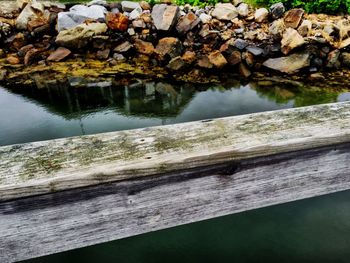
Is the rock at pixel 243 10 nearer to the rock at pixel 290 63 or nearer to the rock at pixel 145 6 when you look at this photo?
the rock at pixel 290 63

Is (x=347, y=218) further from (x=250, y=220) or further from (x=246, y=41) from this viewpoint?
(x=246, y=41)

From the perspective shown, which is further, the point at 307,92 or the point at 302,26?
the point at 302,26

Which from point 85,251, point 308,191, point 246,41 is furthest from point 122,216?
point 246,41

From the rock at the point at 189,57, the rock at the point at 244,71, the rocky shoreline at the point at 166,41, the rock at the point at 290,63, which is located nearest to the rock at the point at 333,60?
the rocky shoreline at the point at 166,41

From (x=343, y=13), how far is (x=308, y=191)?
29.6 feet

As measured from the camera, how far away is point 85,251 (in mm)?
2914

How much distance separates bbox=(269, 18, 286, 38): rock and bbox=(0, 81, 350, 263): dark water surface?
1650 millimetres

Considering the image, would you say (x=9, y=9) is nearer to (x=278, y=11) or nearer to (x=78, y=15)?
(x=78, y=15)

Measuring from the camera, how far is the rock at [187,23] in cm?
793

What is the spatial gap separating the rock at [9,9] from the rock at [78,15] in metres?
1.52

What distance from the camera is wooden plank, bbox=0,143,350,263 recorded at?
82 centimetres

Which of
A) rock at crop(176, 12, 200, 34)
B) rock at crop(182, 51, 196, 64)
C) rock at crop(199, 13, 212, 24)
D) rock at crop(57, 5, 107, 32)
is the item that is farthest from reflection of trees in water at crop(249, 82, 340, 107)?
rock at crop(57, 5, 107, 32)

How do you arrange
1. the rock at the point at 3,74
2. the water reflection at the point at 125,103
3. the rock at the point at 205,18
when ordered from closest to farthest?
the water reflection at the point at 125,103, the rock at the point at 3,74, the rock at the point at 205,18

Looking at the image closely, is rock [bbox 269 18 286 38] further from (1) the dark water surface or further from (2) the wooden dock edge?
(2) the wooden dock edge
